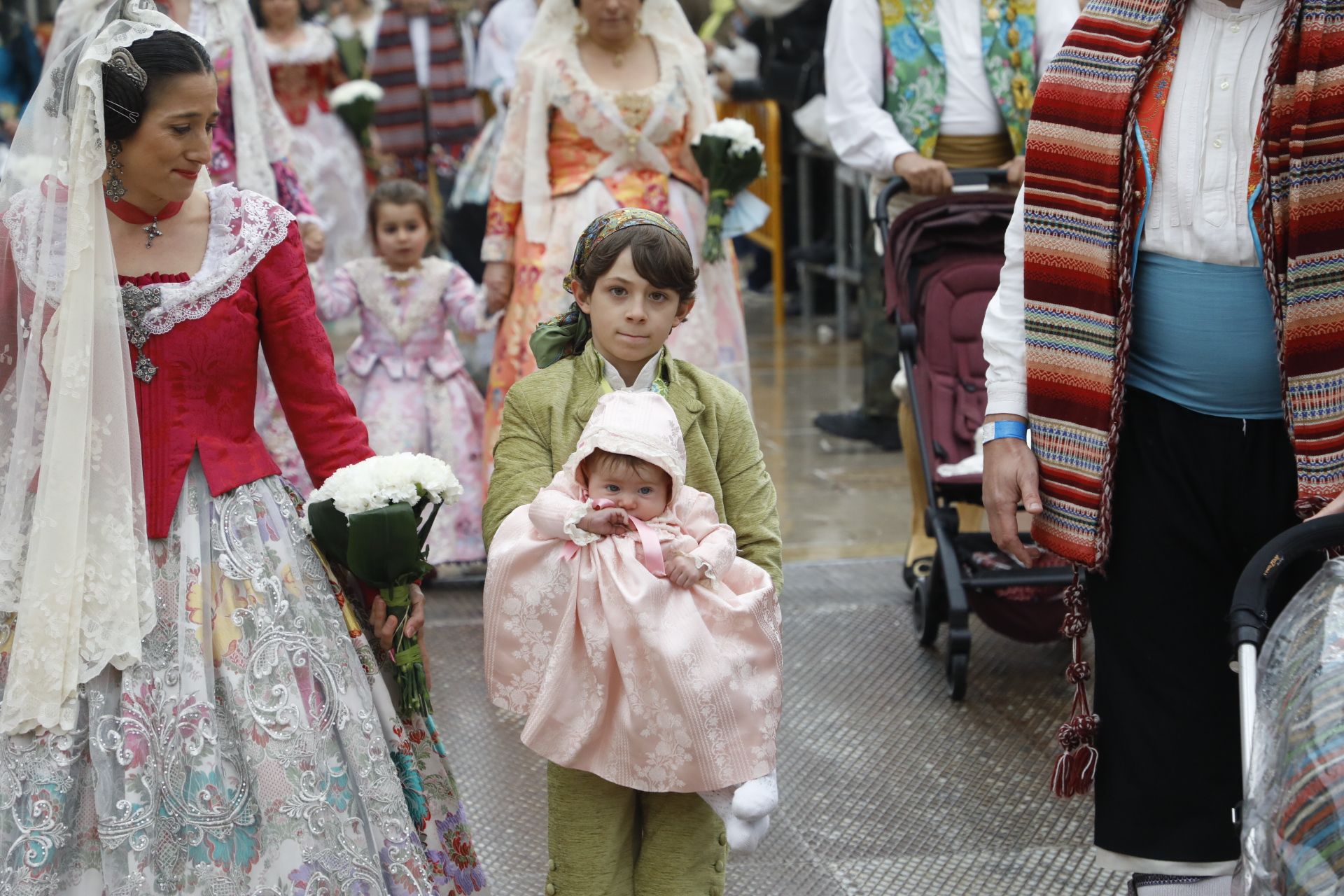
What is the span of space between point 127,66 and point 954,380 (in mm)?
3076

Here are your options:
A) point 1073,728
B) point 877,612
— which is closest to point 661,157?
point 877,612

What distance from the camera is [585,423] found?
3.30 meters

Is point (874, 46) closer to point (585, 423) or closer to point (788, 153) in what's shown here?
point (585, 423)

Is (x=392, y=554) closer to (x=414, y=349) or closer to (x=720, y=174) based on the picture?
(x=720, y=174)

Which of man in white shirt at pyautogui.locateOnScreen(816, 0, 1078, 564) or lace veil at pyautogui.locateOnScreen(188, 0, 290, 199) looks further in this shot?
man in white shirt at pyautogui.locateOnScreen(816, 0, 1078, 564)

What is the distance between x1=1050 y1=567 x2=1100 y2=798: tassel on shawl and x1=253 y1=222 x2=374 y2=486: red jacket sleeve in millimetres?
1436

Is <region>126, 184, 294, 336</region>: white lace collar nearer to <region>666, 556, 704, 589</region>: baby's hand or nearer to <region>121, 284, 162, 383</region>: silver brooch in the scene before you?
<region>121, 284, 162, 383</region>: silver brooch

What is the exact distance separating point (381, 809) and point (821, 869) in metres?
1.38

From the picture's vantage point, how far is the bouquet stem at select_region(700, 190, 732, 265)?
5844 mm

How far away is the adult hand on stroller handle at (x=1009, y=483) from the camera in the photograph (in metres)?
3.08

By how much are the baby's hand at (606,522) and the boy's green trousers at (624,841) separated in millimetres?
523

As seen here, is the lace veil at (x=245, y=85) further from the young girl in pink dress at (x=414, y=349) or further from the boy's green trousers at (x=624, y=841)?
the boy's green trousers at (x=624, y=841)

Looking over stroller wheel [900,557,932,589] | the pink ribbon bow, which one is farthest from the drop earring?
stroller wheel [900,557,932,589]

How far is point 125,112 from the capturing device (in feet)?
9.62
